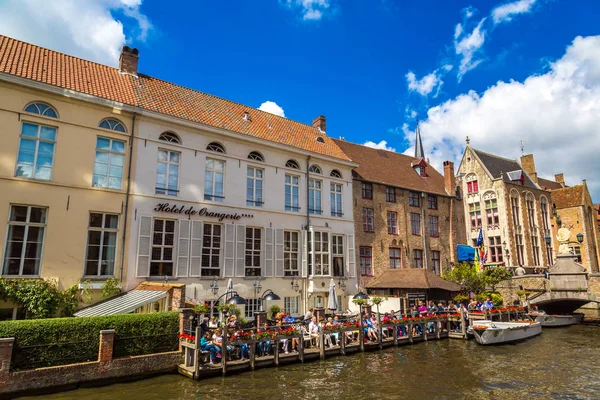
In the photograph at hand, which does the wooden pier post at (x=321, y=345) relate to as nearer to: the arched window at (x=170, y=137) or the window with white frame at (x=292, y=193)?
the window with white frame at (x=292, y=193)

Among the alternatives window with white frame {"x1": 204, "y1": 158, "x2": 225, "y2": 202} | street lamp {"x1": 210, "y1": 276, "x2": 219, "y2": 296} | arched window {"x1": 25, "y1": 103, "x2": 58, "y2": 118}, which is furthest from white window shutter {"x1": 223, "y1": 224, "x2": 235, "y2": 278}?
arched window {"x1": 25, "y1": 103, "x2": 58, "y2": 118}

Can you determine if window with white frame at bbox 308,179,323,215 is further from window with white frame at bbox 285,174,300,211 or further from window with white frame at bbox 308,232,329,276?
window with white frame at bbox 308,232,329,276

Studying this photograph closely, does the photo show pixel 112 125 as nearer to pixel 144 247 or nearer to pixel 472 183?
pixel 144 247

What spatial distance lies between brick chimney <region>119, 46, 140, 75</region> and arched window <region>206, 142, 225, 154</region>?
5.11m

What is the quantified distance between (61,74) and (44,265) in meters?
7.51

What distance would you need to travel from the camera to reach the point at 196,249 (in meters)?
16.8

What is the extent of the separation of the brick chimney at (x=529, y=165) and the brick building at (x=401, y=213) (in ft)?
36.4

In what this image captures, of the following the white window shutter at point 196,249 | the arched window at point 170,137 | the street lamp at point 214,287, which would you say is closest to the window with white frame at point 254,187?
the white window shutter at point 196,249

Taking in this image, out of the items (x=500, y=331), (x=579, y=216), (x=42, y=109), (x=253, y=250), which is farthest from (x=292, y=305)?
(x=579, y=216)

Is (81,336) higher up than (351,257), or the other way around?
(351,257)

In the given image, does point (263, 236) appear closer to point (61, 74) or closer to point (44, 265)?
point (44, 265)

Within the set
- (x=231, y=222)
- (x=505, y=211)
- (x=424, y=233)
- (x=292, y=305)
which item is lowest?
(x=292, y=305)

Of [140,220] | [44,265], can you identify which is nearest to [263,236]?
[140,220]

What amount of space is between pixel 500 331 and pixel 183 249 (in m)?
14.2
